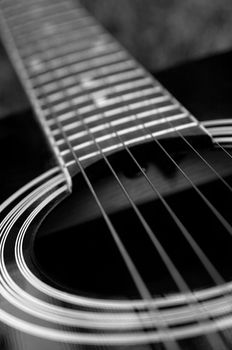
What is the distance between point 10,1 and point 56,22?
0.17 m

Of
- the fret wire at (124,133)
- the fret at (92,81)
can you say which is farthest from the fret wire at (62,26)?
the fret wire at (124,133)

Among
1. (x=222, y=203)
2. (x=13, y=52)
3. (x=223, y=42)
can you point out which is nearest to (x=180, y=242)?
(x=222, y=203)

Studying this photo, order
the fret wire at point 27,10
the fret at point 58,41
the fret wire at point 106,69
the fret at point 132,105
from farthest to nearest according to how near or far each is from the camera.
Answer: the fret wire at point 27,10
the fret at point 58,41
the fret wire at point 106,69
the fret at point 132,105

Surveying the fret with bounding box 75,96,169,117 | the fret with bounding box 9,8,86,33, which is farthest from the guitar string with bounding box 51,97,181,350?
the fret with bounding box 9,8,86,33

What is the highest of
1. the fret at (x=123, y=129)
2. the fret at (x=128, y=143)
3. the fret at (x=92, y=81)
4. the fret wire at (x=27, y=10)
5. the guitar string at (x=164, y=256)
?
the fret wire at (x=27, y=10)

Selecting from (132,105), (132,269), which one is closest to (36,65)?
(132,105)

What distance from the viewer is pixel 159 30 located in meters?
1.28

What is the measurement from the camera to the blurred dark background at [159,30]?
126cm

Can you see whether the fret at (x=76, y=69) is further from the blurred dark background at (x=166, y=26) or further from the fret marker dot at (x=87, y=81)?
the blurred dark background at (x=166, y=26)

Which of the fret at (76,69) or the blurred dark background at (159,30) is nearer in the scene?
the fret at (76,69)

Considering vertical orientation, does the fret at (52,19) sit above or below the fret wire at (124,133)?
above

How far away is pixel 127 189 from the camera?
71 centimetres

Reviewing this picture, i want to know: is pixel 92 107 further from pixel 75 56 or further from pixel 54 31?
pixel 54 31

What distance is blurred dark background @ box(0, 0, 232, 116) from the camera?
1.26 meters
